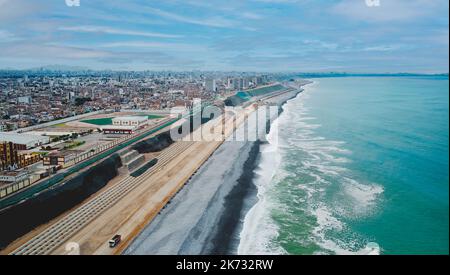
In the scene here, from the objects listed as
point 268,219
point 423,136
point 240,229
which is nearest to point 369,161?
point 423,136

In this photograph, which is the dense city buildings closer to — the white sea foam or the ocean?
the white sea foam

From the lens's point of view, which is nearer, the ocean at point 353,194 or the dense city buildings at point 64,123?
the ocean at point 353,194

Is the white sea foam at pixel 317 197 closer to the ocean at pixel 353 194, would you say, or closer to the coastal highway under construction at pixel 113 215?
the ocean at pixel 353 194

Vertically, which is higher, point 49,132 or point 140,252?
point 49,132

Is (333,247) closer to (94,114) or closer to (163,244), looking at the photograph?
(163,244)

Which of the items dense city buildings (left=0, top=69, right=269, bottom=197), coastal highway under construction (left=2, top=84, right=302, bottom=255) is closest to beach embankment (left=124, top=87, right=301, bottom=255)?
coastal highway under construction (left=2, top=84, right=302, bottom=255)

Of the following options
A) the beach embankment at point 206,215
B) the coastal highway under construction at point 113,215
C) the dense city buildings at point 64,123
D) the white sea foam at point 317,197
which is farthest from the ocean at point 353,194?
the dense city buildings at point 64,123
